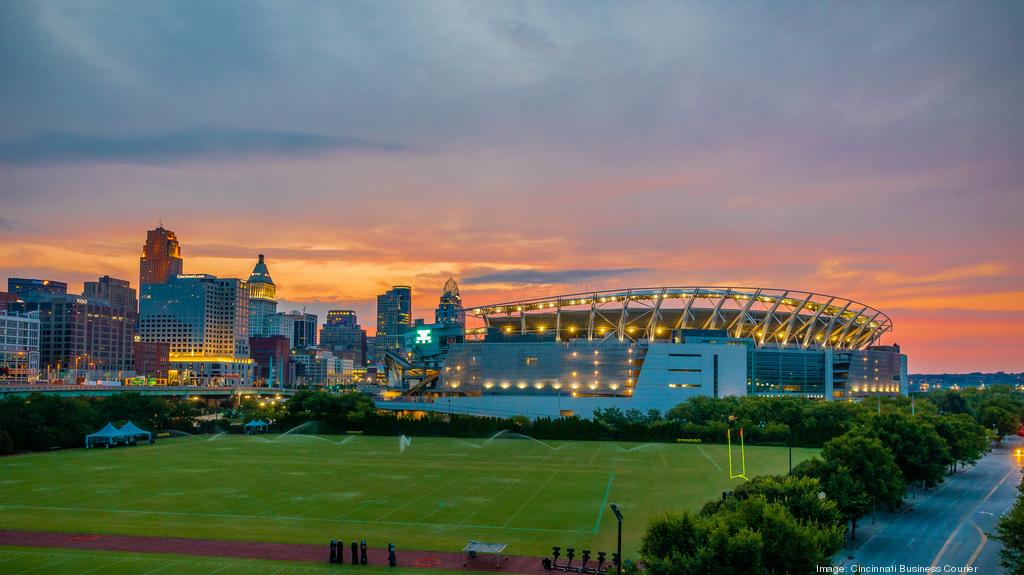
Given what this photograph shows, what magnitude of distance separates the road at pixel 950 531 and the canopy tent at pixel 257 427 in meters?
98.1

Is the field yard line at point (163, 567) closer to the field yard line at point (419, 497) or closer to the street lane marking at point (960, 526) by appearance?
the field yard line at point (419, 497)

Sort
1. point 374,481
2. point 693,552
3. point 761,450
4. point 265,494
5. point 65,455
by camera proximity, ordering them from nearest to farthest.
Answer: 1. point 693,552
2. point 265,494
3. point 374,481
4. point 65,455
5. point 761,450

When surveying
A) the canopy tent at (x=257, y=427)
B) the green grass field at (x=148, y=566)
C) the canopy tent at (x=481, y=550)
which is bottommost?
the canopy tent at (x=257, y=427)

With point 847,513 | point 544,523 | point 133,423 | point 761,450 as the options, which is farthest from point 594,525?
point 133,423

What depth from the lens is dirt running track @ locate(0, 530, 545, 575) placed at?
41.0m

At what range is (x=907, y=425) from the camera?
66812 mm

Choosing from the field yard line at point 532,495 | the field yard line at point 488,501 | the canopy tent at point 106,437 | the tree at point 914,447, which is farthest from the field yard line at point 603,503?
the canopy tent at point 106,437

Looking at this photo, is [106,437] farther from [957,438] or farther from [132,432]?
[957,438]

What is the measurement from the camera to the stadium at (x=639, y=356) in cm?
16212

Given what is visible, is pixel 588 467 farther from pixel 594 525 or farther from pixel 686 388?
pixel 686 388

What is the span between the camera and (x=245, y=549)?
44.1 meters

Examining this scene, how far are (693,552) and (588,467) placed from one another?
182 ft

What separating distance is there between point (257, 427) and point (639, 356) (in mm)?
79250

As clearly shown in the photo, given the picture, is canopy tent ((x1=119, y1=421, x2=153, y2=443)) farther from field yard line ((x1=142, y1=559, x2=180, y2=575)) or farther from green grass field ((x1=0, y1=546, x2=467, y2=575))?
field yard line ((x1=142, y1=559, x2=180, y2=575))
